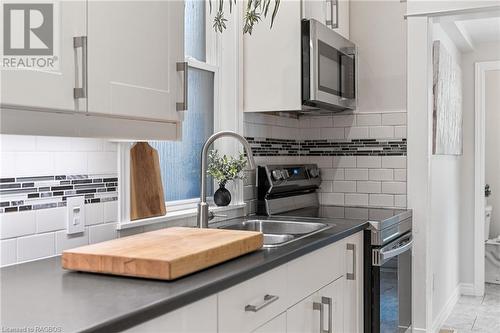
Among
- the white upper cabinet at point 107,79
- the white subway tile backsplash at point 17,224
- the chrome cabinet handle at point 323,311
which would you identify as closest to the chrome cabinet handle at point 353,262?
the chrome cabinet handle at point 323,311

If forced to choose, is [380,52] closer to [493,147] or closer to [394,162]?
→ [394,162]

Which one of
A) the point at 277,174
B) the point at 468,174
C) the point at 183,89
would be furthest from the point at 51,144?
the point at 468,174

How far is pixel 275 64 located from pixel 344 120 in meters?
0.81

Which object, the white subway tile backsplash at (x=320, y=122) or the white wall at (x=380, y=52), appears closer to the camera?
the white wall at (x=380, y=52)

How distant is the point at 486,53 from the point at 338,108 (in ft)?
7.95

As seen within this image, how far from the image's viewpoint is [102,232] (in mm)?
2010

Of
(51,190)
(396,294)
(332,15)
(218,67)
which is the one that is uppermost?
(332,15)

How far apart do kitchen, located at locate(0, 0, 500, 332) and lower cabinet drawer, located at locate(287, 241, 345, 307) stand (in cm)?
1

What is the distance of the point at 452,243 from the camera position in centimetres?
457

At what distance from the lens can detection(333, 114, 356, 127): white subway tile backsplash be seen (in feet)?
11.6

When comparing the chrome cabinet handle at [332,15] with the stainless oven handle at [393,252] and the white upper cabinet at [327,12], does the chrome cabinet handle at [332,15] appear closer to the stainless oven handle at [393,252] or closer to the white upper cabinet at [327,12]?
the white upper cabinet at [327,12]

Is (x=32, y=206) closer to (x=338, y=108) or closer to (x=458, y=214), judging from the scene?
(x=338, y=108)

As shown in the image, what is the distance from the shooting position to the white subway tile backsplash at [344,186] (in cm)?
356

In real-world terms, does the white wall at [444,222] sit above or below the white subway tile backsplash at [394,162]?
below
